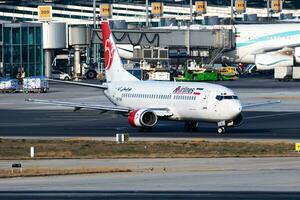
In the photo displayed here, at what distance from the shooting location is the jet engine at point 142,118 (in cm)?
7831

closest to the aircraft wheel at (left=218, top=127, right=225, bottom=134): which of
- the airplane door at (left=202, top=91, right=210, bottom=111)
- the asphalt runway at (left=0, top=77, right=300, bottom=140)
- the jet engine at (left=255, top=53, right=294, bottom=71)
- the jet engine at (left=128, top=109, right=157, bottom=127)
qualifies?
the asphalt runway at (left=0, top=77, right=300, bottom=140)

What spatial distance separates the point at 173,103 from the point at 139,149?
14.4 m

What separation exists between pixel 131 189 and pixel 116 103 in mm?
38421

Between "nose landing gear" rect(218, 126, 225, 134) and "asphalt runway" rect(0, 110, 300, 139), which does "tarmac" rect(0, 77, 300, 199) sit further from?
"nose landing gear" rect(218, 126, 225, 134)

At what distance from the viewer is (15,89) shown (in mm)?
135125

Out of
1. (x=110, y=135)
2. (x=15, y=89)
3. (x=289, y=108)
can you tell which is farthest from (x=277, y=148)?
(x=15, y=89)

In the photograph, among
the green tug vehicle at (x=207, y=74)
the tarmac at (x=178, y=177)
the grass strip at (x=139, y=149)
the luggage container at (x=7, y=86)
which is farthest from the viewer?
the green tug vehicle at (x=207, y=74)

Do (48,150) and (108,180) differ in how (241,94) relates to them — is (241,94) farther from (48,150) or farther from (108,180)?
(108,180)

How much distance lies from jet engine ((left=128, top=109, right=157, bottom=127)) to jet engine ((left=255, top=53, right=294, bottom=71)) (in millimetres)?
85358

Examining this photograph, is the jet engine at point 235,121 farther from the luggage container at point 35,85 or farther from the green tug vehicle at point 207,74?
the green tug vehicle at point 207,74

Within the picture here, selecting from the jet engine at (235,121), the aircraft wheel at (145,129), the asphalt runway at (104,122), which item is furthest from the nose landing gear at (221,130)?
the aircraft wheel at (145,129)

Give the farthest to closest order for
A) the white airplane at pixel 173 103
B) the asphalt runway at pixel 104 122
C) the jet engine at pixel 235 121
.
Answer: the asphalt runway at pixel 104 122, the jet engine at pixel 235 121, the white airplane at pixel 173 103

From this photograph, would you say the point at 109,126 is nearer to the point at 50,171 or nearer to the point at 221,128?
the point at 221,128

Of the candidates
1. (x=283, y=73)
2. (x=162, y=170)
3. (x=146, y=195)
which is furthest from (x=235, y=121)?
(x=283, y=73)
